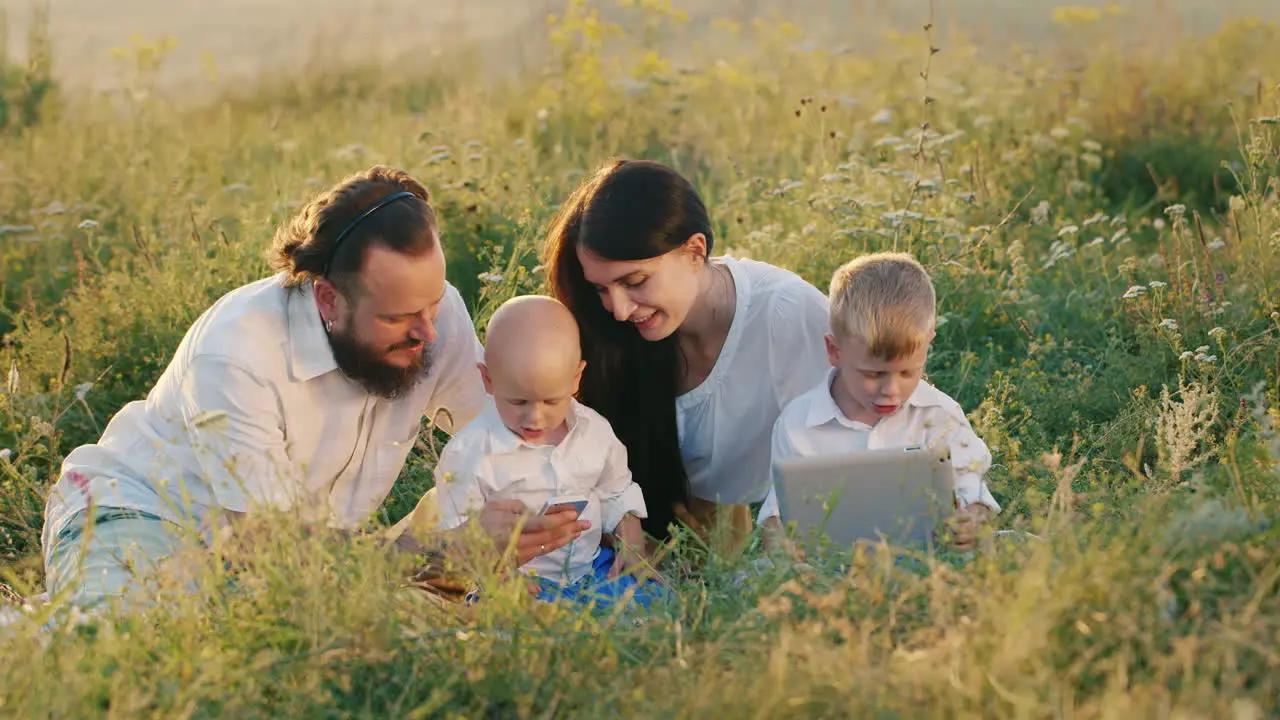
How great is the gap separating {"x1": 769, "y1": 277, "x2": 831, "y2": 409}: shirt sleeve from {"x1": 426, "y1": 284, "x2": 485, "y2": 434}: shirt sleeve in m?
0.99

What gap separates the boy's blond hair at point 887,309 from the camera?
386 cm

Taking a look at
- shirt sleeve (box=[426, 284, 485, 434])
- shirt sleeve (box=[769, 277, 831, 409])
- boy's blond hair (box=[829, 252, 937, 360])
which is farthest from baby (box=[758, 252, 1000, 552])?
shirt sleeve (box=[426, 284, 485, 434])

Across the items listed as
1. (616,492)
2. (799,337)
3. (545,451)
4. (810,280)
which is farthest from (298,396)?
(810,280)

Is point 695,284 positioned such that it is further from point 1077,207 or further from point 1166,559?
point 1077,207

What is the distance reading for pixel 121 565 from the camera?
3.73 m

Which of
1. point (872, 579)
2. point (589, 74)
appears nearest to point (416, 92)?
point (589, 74)

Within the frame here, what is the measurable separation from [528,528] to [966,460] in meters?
1.30

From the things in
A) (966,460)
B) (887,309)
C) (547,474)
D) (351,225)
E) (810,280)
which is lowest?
(810,280)

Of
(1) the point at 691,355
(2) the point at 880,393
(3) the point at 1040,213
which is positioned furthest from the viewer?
(3) the point at 1040,213

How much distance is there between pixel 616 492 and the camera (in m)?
4.29

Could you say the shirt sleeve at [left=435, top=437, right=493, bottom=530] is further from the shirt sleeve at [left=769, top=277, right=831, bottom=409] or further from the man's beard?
the shirt sleeve at [left=769, top=277, right=831, bottom=409]

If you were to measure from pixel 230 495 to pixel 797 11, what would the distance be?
815cm

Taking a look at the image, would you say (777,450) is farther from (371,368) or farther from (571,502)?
(371,368)

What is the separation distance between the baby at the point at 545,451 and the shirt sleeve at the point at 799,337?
0.64m
